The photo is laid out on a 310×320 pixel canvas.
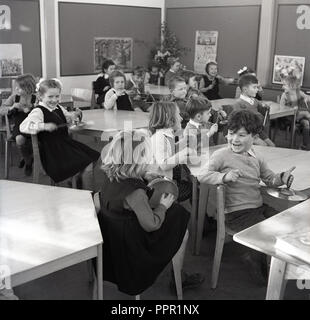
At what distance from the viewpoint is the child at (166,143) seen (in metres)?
2.99

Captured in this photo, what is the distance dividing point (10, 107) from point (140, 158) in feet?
10.0

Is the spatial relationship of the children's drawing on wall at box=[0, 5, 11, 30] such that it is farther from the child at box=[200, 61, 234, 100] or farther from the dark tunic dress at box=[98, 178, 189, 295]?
the dark tunic dress at box=[98, 178, 189, 295]

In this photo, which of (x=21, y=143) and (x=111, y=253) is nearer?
(x=111, y=253)

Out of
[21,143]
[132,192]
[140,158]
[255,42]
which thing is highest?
[255,42]

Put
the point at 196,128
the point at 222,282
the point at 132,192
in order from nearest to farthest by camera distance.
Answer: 1. the point at 132,192
2. the point at 222,282
3. the point at 196,128

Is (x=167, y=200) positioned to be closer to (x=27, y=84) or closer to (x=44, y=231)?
(x=44, y=231)

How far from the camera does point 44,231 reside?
6.37 feet

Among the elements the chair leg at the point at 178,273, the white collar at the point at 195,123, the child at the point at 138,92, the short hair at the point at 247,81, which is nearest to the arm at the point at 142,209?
the chair leg at the point at 178,273

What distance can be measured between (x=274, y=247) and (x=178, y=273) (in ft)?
2.54

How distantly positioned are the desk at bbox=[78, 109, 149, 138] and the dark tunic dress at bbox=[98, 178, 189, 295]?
1.84 meters

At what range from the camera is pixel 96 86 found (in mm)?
6668

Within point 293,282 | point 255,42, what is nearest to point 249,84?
point 293,282

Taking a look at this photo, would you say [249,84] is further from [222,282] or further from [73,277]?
[73,277]

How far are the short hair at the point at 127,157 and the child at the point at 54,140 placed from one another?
5.20 ft
